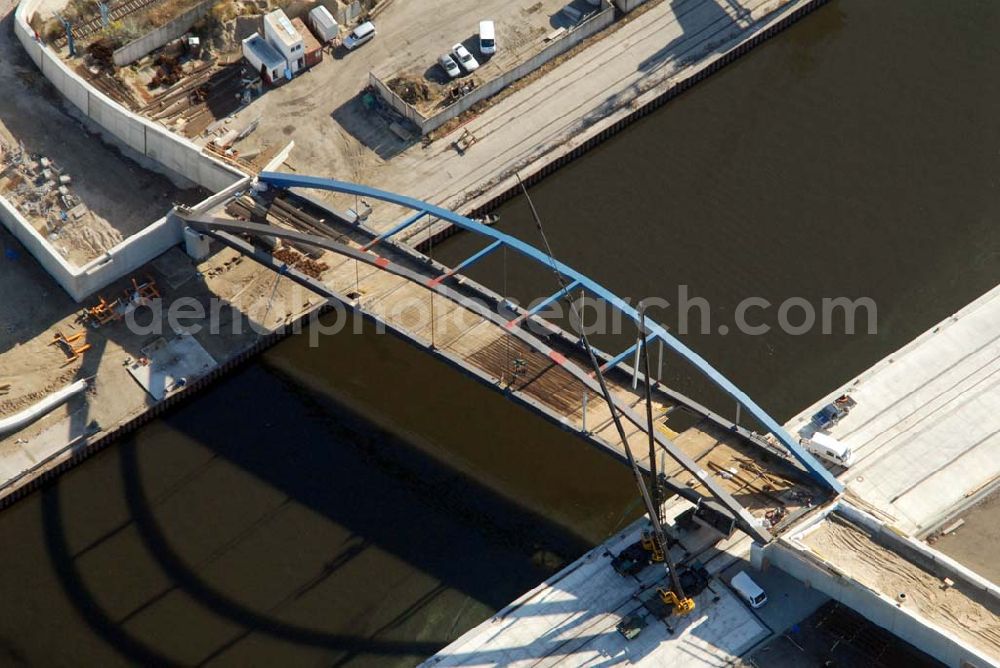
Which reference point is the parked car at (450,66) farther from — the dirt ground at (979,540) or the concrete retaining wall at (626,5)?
the dirt ground at (979,540)

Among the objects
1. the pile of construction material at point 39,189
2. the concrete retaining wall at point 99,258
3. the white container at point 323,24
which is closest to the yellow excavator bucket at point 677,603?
the concrete retaining wall at point 99,258

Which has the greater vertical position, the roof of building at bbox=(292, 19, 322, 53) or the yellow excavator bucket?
the roof of building at bbox=(292, 19, 322, 53)

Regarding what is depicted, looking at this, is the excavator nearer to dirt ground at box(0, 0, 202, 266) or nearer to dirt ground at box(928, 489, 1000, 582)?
dirt ground at box(928, 489, 1000, 582)

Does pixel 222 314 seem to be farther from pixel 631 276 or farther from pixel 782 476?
pixel 782 476

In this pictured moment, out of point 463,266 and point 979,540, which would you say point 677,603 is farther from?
point 463,266

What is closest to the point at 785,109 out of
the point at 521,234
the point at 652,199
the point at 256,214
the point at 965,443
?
the point at 652,199

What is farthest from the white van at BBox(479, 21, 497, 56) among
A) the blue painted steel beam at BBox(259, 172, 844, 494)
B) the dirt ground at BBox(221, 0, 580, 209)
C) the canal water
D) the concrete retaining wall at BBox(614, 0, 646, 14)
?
the blue painted steel beam at BBox(259, 172, 844, 494)

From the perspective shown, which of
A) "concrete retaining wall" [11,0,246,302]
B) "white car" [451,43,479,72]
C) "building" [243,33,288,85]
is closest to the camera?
"concrete retaining wall" [11,0,246,302]
